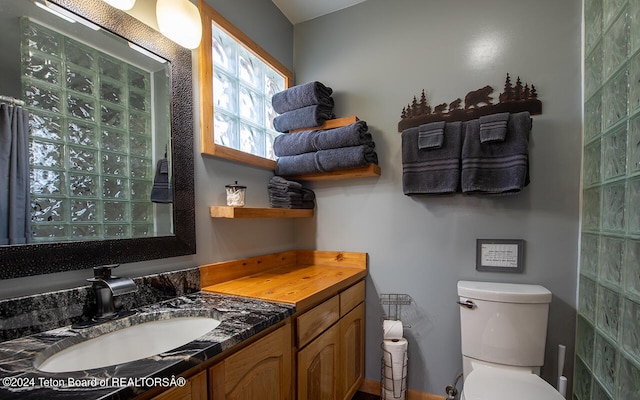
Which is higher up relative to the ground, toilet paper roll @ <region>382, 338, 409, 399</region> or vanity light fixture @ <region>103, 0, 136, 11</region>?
vanity light fixture @ <region>103, 0, 136, 11</region>

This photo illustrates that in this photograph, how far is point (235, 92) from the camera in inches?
64.0

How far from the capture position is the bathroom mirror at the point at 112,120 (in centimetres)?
84

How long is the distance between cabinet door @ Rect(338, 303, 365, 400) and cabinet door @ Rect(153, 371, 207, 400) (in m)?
0.91

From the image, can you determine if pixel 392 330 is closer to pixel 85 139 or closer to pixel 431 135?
pixel 431 135

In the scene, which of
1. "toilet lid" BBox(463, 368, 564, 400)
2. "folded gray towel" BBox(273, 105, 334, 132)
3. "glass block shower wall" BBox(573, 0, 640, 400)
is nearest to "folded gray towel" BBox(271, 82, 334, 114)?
"folded gray towel" BBox(273, 105, 334, 132)

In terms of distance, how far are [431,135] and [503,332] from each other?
3.49 ft

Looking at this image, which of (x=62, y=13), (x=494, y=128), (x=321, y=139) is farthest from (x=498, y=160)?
(x=62, y=13)

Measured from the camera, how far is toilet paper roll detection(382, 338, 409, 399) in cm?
161

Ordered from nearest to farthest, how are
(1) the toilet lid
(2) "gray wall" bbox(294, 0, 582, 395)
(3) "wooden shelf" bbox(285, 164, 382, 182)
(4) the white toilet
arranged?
(1) the toilet lid < (4) the white toilet < (2) "gray wall" bbox(294, 0, 582, 395) < (3) "wooden shelf" bbox(285, 164, 382, 182)

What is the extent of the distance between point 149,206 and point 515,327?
177 centimetres

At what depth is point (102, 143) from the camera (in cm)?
101

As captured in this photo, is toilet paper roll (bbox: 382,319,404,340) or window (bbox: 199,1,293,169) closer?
window (bbox: 199,1,293,169)

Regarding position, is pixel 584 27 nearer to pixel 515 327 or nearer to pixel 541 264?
pixel 541 264

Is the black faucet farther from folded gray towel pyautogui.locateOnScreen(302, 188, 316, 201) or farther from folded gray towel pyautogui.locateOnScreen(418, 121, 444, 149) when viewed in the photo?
folded gray towel pyautogui.locateOnScreen(418, 121, 444, 149)
